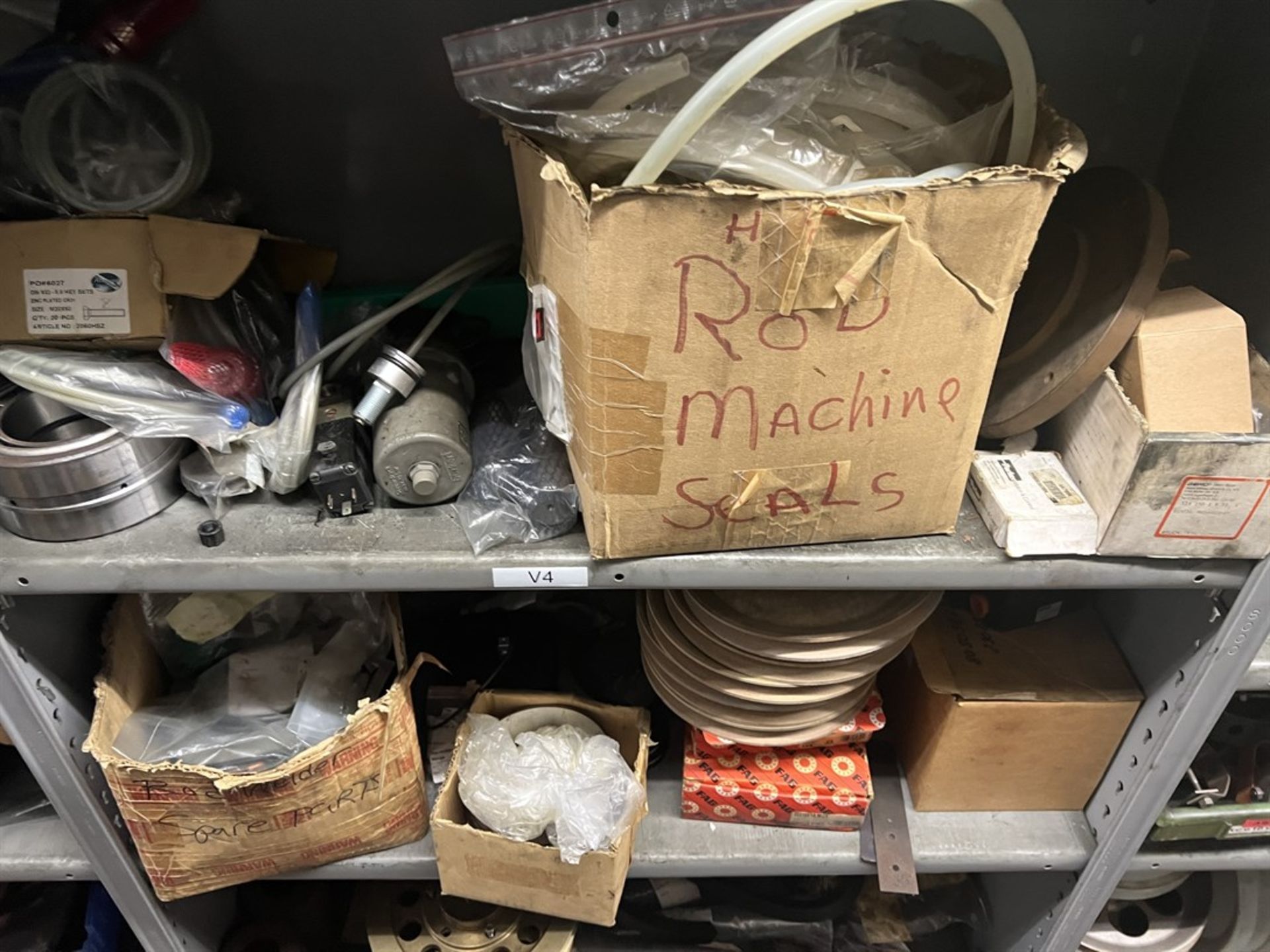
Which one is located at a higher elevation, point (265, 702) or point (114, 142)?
point (114, 142)

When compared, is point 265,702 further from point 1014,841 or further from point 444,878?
point 1014,841

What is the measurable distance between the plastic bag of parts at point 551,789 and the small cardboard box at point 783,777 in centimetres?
11

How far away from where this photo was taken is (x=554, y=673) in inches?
47.2

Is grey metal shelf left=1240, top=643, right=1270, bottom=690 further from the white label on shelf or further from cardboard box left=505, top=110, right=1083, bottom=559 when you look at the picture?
the white label on shelf

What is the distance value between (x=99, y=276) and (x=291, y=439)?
23 cm

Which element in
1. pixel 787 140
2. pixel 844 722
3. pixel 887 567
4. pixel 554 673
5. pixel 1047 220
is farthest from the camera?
pixel 554 673

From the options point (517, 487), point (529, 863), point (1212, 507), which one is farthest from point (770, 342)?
point (529, 863)

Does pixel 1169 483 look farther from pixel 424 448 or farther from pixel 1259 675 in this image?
pixel 424 448

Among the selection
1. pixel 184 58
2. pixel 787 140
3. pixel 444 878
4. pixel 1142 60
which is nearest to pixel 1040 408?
pixel 787 140

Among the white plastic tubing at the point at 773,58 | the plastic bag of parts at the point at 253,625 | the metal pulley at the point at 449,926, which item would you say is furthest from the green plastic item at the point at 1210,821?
the plastic bag of parts at the point at 253,625

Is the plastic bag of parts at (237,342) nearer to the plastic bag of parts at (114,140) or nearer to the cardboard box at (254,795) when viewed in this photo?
the plastic bag of parts at (114,140)

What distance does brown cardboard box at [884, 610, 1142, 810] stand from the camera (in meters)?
1.01

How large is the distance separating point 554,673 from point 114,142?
80cm

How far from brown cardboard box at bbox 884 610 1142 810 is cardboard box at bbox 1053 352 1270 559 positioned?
28cm
